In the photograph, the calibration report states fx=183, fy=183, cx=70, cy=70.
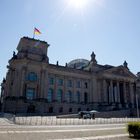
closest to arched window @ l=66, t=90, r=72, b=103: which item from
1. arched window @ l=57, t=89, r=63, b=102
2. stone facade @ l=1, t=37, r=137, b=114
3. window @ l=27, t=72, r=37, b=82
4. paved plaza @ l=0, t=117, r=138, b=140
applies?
stone facade @ l=1, t=37, r=137, b=114

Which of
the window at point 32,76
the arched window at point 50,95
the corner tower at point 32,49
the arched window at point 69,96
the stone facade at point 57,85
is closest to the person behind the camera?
the stone facade at point 57,85

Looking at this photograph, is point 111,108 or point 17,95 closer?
point 17,95

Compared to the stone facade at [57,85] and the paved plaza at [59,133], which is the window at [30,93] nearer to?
the stone facade at [57,85]

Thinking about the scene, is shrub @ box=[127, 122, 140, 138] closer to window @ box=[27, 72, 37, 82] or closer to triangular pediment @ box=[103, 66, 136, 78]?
window @ box=[27, 72, 37, 82]

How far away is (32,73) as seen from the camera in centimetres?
6475

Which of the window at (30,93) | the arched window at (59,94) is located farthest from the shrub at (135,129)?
the arched window at (59,94)

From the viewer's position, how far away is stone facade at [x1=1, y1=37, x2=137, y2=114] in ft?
201

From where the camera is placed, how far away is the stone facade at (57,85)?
61.2 m

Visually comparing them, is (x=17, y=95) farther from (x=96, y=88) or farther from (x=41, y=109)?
(x=96, y=88)

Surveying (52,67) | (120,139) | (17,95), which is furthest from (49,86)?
(120,139)

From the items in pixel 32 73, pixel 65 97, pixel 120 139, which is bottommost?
pixel 120 139

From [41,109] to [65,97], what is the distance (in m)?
12.6

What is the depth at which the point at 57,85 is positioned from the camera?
230ft

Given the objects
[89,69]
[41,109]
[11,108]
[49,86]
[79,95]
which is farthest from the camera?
[89,69]
